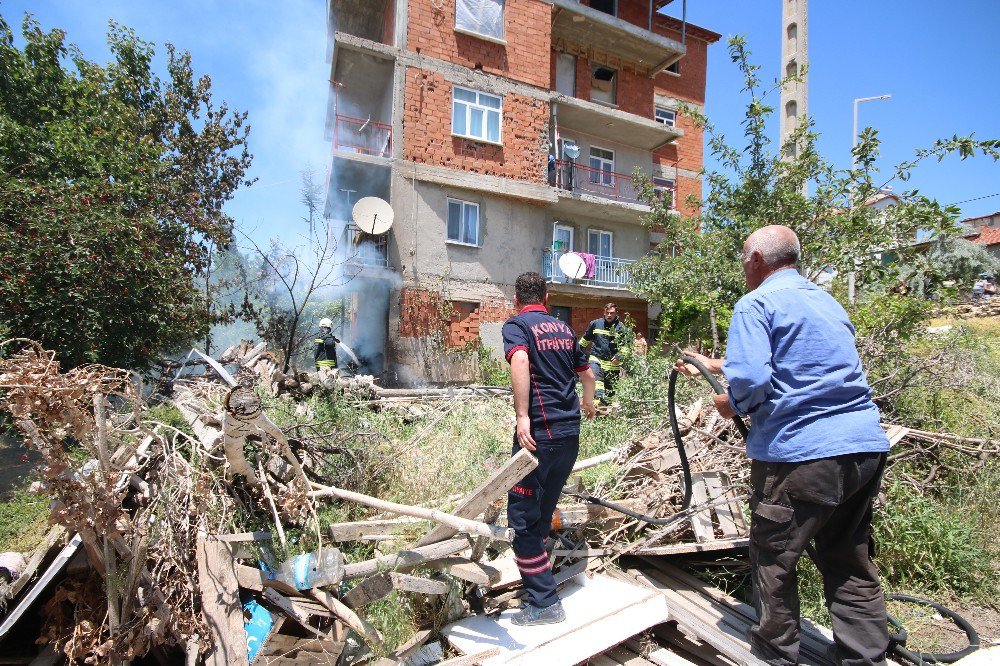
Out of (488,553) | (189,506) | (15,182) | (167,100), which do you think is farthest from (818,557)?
(167,100)

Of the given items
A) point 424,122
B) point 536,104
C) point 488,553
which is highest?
point 536,104

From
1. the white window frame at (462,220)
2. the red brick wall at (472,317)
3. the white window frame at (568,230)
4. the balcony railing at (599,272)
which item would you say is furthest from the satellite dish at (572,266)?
the white window frame at (462,220)

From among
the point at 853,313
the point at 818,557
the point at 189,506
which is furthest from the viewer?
the point at 853,313

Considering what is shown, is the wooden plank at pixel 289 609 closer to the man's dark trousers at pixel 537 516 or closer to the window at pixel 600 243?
the man's dark trousers at pixel 537 516

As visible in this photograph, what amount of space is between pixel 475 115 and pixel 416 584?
50.7 ft

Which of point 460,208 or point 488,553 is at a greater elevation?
point 460,208

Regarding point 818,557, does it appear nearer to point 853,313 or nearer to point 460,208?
point 853,313

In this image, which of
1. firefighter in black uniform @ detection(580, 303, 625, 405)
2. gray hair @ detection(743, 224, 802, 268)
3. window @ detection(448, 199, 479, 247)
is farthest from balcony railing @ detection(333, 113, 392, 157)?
gray hair @ detection(743, 224, 802, 268)

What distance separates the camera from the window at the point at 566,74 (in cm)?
1948

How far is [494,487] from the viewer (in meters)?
3.01

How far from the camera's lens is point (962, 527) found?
3.93m

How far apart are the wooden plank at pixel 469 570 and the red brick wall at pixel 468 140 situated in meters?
13.6

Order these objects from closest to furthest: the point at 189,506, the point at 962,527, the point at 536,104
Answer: the point at 189,506 → the point at 962,527 → the point at 536,104

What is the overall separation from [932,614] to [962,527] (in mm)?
856
